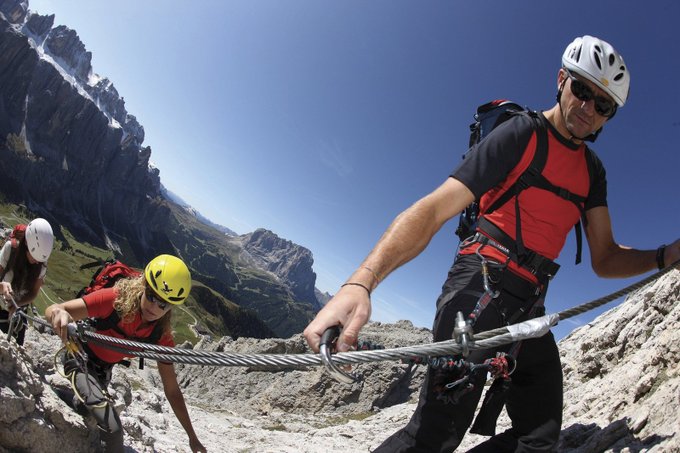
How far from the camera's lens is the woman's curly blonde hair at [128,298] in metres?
6.75

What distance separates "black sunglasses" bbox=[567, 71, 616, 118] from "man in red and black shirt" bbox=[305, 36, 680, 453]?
0.04 ft

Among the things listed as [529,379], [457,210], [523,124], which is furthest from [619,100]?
[529,379]

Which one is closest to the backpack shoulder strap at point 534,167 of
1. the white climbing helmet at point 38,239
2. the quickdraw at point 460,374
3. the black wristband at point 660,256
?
the quickdraw at point 460,374

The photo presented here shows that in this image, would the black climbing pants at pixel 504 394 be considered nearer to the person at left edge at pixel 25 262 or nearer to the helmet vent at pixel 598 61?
the helmet vent at pixel 598 61

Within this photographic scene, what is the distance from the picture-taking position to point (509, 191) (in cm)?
461

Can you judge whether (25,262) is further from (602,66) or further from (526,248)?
(602,66)

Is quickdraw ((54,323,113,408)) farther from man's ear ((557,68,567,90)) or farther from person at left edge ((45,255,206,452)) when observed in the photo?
man's ear ((557,68,567,90))

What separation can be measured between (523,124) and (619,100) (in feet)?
5.11

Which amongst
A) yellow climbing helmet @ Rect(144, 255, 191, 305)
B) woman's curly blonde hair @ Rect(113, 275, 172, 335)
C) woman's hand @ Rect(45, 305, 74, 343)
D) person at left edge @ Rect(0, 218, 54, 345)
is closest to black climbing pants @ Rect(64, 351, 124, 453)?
woman's hand @ Rect(45, 305, 74, 343)

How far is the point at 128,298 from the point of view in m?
6.77

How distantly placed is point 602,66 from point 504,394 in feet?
14.0

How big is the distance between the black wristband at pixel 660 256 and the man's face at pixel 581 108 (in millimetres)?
1708

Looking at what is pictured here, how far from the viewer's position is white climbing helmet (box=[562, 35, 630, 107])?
4.91 metres

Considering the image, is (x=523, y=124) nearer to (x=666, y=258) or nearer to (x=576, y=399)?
(x=666, y=258)
